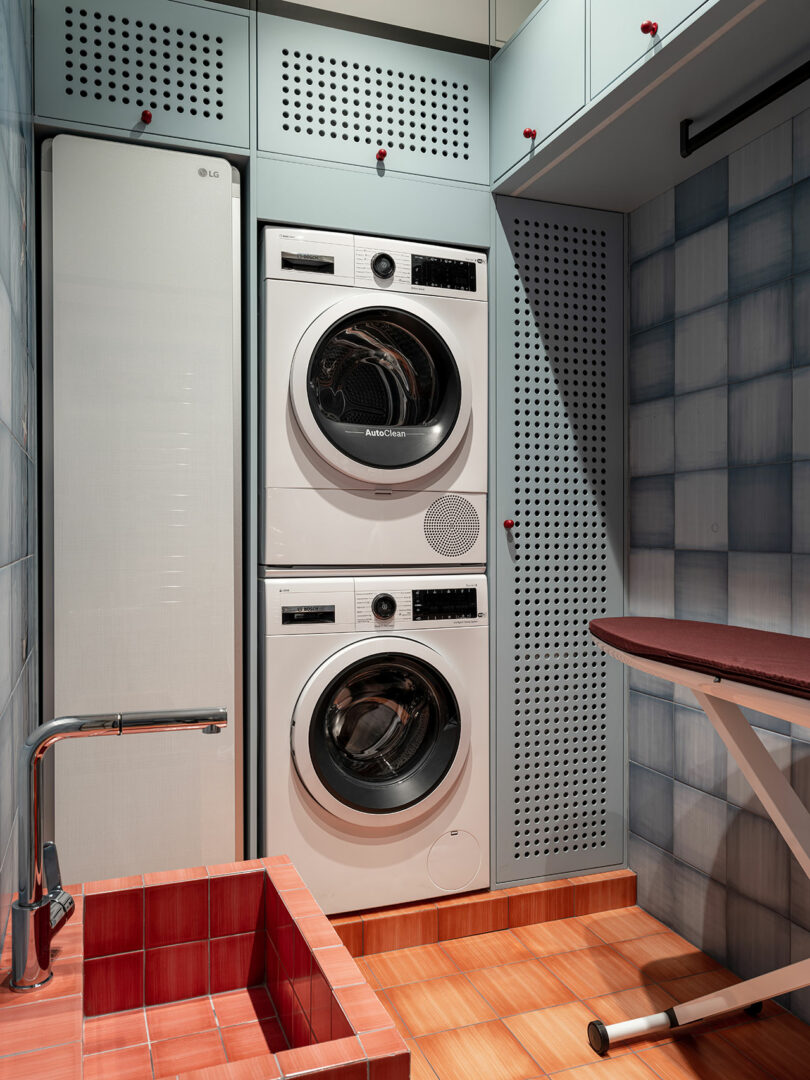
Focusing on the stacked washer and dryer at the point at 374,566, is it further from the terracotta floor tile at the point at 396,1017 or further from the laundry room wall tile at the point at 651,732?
the laundry room wall tile at the point at 651,732

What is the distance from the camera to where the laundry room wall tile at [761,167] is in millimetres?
2018

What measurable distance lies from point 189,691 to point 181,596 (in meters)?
0.25

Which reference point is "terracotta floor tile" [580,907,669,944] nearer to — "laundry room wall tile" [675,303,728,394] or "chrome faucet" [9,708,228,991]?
"laundry room wall tile" [675,303,728,394]

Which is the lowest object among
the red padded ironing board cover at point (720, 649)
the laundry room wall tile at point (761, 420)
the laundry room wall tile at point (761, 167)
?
the red padded ironing board cover at point (720, 649)

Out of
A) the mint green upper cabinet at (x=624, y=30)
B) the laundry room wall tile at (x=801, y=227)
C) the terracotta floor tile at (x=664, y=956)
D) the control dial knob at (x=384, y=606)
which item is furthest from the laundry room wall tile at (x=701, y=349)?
the terracotta floor tile at (x=664, y=956)

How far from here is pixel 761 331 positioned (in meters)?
2.11

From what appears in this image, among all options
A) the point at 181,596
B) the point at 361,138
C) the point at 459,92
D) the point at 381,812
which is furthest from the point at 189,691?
the point at 459,92

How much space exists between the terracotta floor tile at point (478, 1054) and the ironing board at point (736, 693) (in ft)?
0.61

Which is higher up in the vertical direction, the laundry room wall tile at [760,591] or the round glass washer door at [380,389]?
the round glass washer door at [380,389]

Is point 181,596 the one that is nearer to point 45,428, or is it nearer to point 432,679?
point 45,428

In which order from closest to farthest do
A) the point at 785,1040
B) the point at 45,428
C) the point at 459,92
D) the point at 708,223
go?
the point at 785,1040
the point at 45,428
the point at 708,223
the point at 459,92

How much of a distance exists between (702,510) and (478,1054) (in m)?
1.53

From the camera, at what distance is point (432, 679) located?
241 centimetres

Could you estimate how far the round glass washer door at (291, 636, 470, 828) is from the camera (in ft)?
7.35
